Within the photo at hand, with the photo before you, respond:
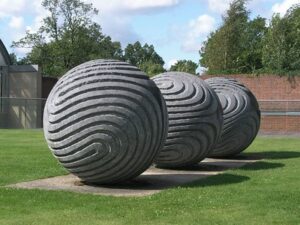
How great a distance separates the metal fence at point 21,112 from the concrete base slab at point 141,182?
98.6ft

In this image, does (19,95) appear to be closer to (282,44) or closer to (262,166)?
(282,44)

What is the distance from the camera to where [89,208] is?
8.59 meters

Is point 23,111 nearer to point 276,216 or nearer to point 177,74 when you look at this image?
point 177,74

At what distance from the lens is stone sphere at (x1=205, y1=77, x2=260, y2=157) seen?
15820 millimetres

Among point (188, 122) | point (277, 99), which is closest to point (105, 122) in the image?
point (188, 122)

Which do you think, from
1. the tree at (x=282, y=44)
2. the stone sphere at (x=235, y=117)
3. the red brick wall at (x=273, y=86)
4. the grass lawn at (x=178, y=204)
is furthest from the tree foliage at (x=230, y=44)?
the grass lawn at (x=178, y=204)

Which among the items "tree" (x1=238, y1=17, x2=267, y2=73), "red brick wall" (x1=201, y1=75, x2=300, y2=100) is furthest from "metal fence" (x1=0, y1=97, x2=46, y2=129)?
"tree" (x1=238, y1=17, x2=267, y2=73)

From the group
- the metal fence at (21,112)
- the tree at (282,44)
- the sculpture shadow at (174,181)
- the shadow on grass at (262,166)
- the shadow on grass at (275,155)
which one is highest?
the tree at (282,44)

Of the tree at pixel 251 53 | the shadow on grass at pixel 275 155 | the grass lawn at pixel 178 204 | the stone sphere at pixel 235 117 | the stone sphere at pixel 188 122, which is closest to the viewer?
the grass lawn at pixel 178 204

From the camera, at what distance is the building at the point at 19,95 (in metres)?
43.3

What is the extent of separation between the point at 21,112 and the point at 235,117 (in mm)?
30508

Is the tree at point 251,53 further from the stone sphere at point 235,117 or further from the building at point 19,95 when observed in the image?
the stone sphere at point 235,117

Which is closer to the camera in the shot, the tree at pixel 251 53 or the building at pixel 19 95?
the building at pixel 19 95

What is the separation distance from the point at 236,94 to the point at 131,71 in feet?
21.2
